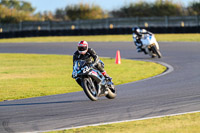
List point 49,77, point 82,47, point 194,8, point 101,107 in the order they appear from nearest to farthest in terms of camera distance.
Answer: point 101,107 → point 82,47 → point 49,77 → point 194,8

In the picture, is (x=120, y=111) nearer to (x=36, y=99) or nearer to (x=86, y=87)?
(x=86, y=87)

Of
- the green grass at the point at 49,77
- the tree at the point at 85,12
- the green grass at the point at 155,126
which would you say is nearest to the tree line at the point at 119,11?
the tree at the point at 85,12

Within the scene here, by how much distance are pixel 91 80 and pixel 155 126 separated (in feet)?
9.86

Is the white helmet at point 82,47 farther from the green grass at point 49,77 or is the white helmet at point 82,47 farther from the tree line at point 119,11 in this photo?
the tree line at point 119,11

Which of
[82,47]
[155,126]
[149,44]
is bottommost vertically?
[149,44]

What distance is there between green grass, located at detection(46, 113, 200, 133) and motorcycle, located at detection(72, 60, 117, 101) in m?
2.38

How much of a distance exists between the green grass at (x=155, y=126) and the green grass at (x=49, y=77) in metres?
4.93

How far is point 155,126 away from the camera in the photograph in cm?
718

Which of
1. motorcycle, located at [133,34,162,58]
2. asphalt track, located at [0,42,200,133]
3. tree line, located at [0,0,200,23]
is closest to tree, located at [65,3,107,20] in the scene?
tree line, located at [0,0,200,23]

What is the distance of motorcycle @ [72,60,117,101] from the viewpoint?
976 cm

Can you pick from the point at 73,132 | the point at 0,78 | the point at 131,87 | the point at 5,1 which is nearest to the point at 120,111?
the point at 73,132

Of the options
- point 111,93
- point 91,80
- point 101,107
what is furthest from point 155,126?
point 111,93

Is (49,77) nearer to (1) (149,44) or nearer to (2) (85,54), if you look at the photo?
(2) (85,54)

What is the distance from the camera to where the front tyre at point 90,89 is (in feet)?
32.1
